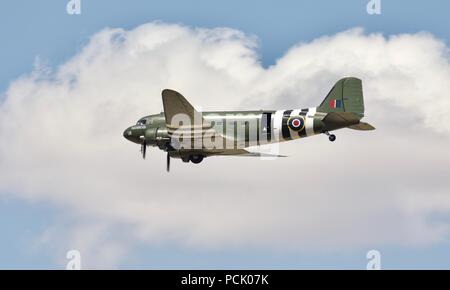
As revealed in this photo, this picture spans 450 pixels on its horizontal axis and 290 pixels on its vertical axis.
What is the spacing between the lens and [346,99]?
67312mm

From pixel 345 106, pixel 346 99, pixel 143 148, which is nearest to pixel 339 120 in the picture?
pixel 345 106

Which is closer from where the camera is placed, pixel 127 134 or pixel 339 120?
pixel 339 120

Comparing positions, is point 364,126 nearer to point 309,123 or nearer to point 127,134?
point 309,123

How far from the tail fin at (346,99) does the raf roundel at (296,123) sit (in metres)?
1.70

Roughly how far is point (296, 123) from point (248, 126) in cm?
363

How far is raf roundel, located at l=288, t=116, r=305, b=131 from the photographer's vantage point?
222 ft

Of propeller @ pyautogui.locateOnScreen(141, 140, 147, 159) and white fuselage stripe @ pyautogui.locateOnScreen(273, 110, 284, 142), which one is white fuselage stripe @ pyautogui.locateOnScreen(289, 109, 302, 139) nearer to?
white fuselage stripe @ pyautogui.locateOnScreen(273, 110, 284, 142)

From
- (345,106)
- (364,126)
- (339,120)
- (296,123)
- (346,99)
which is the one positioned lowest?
(364,126)

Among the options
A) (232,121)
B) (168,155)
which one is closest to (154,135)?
(168,155)
